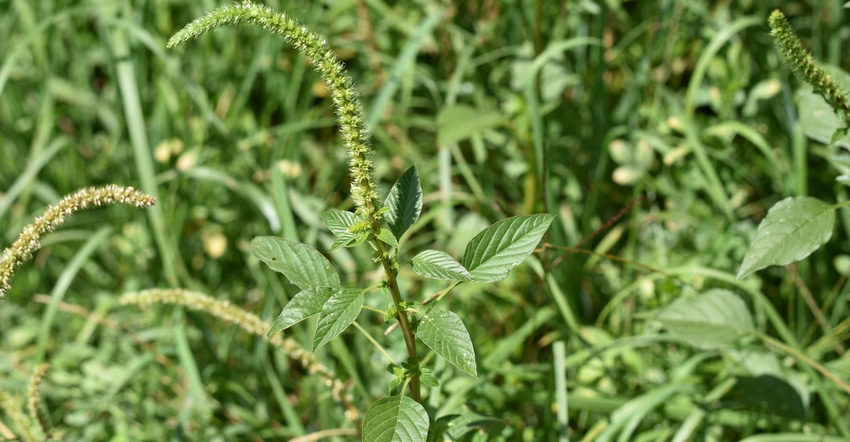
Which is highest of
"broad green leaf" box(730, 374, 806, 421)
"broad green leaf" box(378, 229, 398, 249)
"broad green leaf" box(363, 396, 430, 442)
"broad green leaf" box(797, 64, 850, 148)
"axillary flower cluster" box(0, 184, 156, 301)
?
"axillary flower cluster" box(0, 184, 156, 301)

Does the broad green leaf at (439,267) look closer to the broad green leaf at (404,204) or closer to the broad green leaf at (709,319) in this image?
the broad green leaf at (404,204)

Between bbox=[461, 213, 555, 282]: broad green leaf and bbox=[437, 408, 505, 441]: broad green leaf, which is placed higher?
bbox=[461, 213, 555, 282]: broad green leaf

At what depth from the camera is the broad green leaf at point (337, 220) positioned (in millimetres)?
1207

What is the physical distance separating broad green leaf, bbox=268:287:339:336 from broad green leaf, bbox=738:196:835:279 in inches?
26.2

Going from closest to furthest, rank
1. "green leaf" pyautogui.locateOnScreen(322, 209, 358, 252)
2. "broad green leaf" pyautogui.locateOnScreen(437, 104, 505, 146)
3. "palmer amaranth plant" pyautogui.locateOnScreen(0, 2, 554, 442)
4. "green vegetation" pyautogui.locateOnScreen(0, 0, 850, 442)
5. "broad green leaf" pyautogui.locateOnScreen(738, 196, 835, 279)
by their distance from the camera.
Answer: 1. "palmer amaranth plant" pyautogui.locateOnScreen(0, 2, 554, 442)
2. "green leaf" pyautogui.locateOnScreen(322, 209, 358, 252)
3. "broad green leaf" pyautogui.locateOnScreen(738, 196, 835, 279)
4. "green vegetation" pyautogui.locateOnScreen(0, 0, 850, 442)
5. "broad green leaf" pyautogui.locateOnScreen(437, 104, 505, 146)

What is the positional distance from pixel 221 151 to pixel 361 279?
64 cm

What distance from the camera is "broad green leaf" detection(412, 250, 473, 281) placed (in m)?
1.11

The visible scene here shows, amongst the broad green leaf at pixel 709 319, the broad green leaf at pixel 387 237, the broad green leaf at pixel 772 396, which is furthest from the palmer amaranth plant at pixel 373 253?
the broad green leaf at pixel 772 396

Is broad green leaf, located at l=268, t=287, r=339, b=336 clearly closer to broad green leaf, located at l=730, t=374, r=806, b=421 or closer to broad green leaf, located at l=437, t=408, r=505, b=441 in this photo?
broad green leaf, located at l=437, t=408, r=505, b=441

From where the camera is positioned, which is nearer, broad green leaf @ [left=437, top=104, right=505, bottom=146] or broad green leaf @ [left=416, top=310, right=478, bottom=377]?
broad green leaf @ [left=416, top=310, right=478, bottom=377]

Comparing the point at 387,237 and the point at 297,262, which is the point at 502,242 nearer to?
the point at 387,237

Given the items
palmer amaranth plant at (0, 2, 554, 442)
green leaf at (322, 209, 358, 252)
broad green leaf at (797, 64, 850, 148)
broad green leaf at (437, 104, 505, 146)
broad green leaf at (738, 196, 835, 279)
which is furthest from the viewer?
broad green leaf at (437, 104, 505, 146)

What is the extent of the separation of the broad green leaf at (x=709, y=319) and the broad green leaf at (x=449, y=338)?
2.34 ft

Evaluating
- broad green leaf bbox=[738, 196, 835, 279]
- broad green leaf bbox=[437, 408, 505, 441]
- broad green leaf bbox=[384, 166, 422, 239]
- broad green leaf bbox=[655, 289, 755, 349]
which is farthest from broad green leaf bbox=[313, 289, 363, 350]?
broad green leaf bbox=[655, 289, 755, 349]
